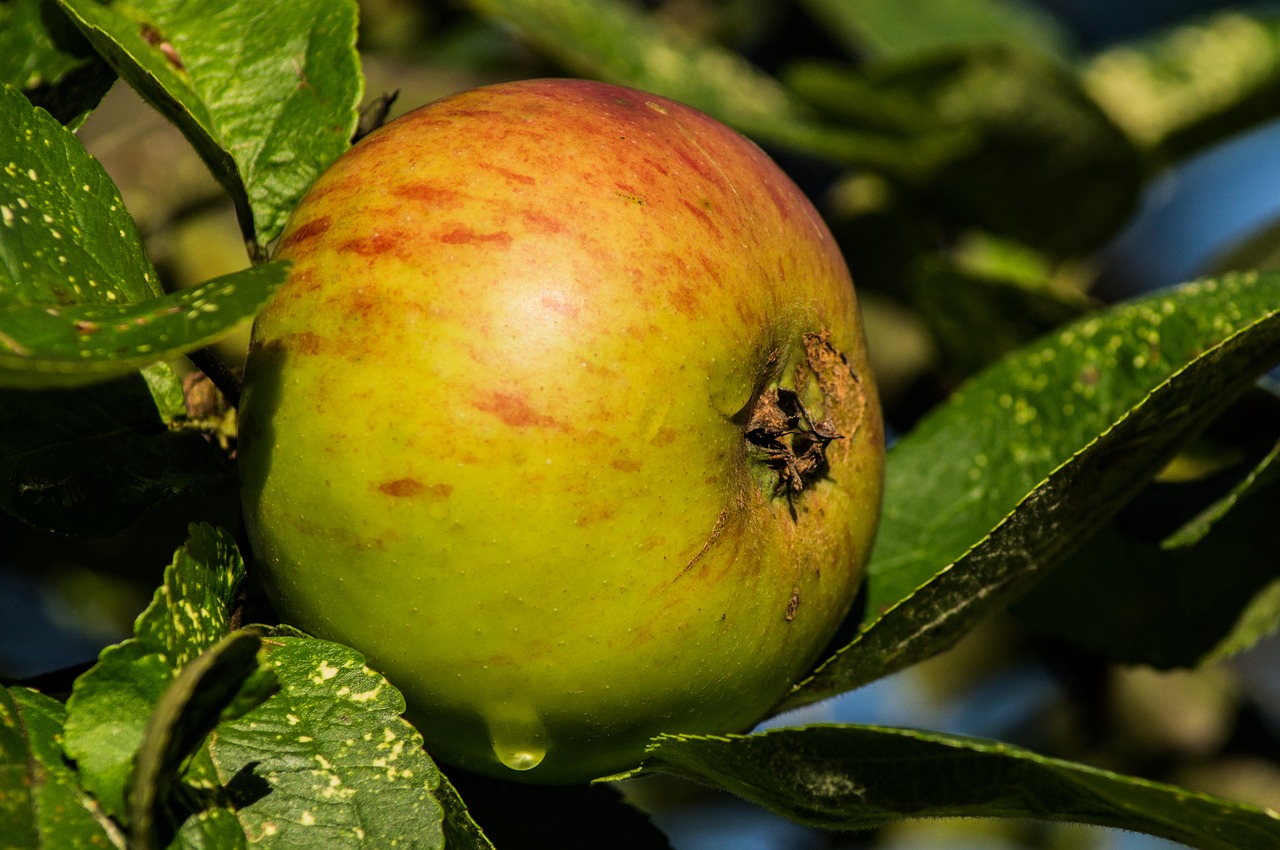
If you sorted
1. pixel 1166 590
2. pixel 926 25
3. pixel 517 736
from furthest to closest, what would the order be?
1. pixel 926 25
2. pixel 1166 590
3. pixel 517 736

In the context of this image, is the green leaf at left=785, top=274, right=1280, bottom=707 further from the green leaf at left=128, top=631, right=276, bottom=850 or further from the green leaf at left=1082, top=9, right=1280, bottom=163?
the green leaf at left=1082, top=9, right=1280, bottom=163

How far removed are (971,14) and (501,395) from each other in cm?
199

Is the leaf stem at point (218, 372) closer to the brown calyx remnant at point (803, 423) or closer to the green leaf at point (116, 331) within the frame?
the green leaf at point (116, 331)

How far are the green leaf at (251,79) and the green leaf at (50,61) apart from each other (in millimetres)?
50

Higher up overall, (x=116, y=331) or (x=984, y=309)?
(x=116, y=331)

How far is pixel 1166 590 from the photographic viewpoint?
1.05 metres

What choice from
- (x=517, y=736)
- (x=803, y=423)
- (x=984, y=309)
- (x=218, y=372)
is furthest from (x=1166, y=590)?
(x=218, y=372)

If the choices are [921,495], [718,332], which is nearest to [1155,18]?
[921,495]

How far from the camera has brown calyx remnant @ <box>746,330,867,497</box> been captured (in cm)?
72

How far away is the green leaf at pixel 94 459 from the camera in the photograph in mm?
663

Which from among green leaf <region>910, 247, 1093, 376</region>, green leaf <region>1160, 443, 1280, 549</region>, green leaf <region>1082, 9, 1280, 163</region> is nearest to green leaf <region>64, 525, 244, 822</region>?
green leaf <region>1160, 443, 1280, 549</region>

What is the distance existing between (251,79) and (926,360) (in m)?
0.99

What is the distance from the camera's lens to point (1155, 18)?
420 centimetres

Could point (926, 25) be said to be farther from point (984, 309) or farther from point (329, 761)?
point (329, 761)
